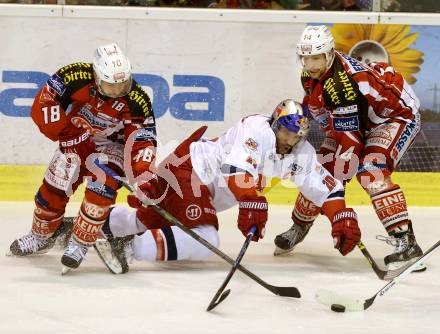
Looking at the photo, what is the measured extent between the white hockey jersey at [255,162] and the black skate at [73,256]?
2.14ft

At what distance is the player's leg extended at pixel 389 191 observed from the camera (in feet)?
16.0

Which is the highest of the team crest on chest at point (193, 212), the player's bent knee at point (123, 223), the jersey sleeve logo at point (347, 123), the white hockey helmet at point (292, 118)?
the white hockey helmet at point (292, 118)

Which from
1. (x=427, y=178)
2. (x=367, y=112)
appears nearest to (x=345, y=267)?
(x=367, y=112)

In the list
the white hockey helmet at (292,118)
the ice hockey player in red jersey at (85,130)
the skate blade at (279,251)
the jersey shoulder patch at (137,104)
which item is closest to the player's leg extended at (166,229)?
the ice hockey player in red jersey at (85,130)

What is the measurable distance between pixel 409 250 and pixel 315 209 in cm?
54

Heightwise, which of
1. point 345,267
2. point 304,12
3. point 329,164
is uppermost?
point 304,12

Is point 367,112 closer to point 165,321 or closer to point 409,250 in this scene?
point 409,250

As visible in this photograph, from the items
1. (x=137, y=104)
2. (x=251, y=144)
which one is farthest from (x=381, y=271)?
(x=137, y=104)

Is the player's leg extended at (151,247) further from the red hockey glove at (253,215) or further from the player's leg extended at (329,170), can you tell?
the player's leg extended at (329,170)

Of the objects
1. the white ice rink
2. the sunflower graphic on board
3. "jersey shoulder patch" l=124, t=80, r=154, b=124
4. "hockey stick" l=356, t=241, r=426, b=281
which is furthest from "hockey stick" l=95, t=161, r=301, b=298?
the sunflower graphic on board

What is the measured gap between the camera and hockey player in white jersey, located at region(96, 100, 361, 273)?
14.8 ft

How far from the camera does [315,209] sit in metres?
5.16

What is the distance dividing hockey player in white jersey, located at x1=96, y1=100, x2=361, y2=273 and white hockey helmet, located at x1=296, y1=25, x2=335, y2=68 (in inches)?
15.6

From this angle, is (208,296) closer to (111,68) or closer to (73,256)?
(73,256)
